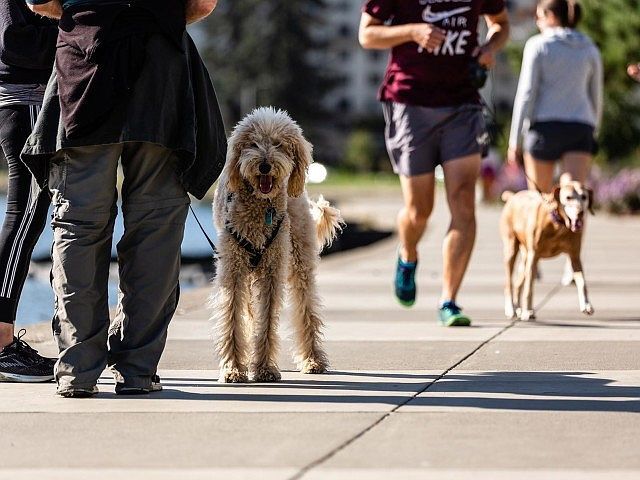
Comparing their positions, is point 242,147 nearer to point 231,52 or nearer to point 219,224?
point 219,224

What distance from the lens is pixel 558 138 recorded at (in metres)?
10.3

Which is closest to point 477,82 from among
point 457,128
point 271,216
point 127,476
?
point 457,128

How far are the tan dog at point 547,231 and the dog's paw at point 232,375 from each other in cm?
324

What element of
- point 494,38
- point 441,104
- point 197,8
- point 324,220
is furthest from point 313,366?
point 494,38

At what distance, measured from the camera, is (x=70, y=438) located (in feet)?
16.4

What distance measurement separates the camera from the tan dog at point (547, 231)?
362 inches

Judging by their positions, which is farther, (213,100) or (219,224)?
(219,224)

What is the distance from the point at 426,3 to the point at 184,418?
Result: 4.16 m

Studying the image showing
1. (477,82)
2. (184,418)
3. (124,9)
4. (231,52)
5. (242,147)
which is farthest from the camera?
(231,52)

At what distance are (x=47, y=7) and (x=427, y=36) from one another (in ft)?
10.1

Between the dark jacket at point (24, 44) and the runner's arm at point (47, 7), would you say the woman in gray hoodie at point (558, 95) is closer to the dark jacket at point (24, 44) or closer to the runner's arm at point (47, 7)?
the dark jacket at point (24, 44)

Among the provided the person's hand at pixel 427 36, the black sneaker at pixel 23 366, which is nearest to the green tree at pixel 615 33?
the person's hand at pixel 427 36

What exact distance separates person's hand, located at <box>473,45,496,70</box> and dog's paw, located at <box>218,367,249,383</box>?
123 inches

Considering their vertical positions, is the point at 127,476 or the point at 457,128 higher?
the point at 457,128
